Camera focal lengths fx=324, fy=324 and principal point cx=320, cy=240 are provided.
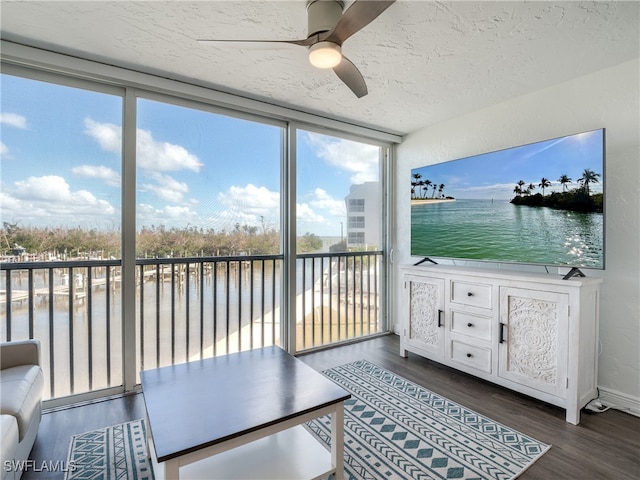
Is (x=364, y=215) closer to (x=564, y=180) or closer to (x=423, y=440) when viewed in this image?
(x=564, y=180)

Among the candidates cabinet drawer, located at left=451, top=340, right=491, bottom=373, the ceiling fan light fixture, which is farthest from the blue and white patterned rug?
the ceiling fan light fixture

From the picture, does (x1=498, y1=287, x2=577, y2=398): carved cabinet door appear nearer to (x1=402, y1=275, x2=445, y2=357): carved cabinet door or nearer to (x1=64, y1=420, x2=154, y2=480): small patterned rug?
→ (x1=402, y1=275, x2=445, y2=357): carved cabinet door

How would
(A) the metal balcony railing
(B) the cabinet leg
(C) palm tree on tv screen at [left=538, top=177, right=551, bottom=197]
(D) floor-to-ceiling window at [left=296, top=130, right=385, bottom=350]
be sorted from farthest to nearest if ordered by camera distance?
(D) floor-to-ceiling window at [left=296, top=130, right=385, bottom=350] → (C) palm tree on tv screen at [left=538, top=177, right=551, bottom=197] → (A) the metal balcony railing → (B) the cabinet leg

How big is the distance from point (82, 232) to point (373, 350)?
2747mm

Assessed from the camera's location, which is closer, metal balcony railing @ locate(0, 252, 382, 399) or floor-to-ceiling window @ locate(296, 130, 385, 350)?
metal balcony railing @ locate(0, 252, 382, 399)

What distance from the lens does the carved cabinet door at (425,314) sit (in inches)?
110

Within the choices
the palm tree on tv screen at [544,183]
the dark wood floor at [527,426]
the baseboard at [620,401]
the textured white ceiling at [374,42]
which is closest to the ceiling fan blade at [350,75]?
the textured white ceiling at [374,42]

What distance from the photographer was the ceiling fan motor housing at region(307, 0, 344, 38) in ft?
5.28

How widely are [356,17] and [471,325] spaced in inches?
89.3

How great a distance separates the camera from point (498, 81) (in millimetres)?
2477

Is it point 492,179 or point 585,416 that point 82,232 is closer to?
point 492,179

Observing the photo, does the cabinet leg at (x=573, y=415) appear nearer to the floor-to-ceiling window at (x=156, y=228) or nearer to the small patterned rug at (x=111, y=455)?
the floor-to-ceiling window at (x=156, y=228)

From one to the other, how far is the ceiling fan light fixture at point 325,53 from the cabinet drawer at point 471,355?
7.47 feet

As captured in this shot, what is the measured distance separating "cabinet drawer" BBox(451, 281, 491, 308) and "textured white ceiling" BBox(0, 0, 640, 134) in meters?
1.58
